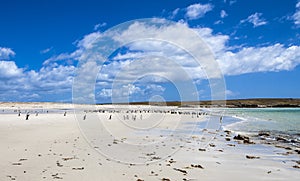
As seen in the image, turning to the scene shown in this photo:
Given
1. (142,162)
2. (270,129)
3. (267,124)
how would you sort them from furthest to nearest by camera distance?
(267,124)
(270,129)
(142,162)

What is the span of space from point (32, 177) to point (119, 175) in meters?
2.72

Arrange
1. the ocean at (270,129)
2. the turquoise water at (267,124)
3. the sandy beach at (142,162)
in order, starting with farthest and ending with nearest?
the turquoise water at (267,124), the ocean at (270,129), the sandy beach at (142,162)

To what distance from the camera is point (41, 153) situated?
40.9 feet

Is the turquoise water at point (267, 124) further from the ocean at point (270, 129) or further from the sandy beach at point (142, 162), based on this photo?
the sandy beach at point (142, 162)

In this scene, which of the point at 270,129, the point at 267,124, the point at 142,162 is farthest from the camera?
the point at 267,124

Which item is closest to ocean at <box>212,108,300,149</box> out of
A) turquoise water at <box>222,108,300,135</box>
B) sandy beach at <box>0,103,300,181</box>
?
turquoise water at <box>222,108,300,135</box>

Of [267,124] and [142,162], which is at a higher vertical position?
[142,162]

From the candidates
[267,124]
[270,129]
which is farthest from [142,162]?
[267,124]

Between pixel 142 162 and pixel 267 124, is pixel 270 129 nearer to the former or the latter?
pixel 267 124

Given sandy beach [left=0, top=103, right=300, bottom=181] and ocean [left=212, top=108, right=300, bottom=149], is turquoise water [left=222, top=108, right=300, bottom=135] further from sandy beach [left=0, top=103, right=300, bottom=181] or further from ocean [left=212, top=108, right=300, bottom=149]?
sandy beach [left=0, top=103, right=300, bottom=181]

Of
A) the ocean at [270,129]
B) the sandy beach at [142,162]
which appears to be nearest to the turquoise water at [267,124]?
the ocean at [270,129]

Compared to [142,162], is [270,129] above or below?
below

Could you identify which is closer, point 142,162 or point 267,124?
point 142,162

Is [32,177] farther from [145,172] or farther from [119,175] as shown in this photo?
[145,172]
